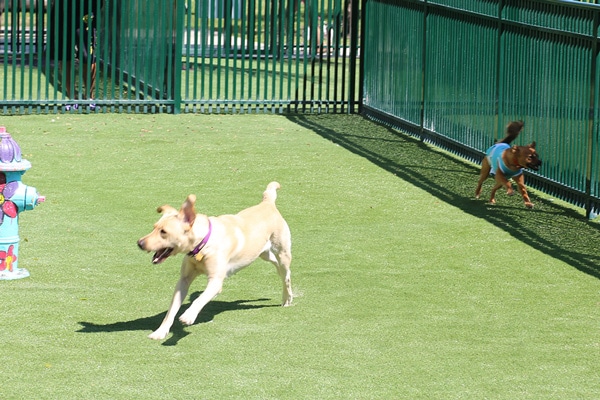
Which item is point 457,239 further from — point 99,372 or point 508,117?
point 99,372

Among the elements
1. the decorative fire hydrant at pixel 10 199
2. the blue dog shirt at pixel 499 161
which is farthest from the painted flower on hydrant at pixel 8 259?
the blue dog shirt at pixel 499 161

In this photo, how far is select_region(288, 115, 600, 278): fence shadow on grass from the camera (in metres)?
9.40

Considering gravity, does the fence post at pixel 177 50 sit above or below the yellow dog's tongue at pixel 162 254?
above

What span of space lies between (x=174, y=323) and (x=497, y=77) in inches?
249

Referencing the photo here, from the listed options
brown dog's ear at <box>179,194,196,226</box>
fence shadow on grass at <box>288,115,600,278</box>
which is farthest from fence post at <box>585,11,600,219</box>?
brown dog's ear at <box>179,194,196,226</box>

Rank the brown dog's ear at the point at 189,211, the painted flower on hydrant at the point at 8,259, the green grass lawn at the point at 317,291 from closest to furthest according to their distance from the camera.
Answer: the green grass lawn at the point at 317,291, the brown dog's ear at the point at 189,211, the painted flower on hydrant at the point at 8,259

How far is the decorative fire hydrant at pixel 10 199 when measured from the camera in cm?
770

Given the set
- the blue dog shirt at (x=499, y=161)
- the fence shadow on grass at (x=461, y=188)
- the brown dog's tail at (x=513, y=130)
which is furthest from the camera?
the brown dog's tail at (x=513, y=130)

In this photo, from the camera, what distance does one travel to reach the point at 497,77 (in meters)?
12.2

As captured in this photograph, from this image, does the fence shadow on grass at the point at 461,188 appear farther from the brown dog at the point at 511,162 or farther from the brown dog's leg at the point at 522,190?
the brown dog at the point at 511,162

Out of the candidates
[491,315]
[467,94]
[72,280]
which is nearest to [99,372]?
[72,280]

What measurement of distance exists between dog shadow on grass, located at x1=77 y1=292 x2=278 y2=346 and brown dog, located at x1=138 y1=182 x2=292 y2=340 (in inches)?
5.2

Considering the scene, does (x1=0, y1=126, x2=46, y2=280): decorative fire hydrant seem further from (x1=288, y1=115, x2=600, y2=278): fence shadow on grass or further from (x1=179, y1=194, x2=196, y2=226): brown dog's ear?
(x1=288, y1=115, x2=600, y2=278): fence shadow on grass

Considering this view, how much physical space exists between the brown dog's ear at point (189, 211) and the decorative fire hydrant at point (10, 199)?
1.83m
